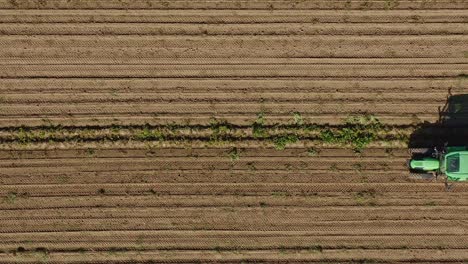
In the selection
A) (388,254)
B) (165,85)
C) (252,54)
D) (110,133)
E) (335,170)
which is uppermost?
(252,54)

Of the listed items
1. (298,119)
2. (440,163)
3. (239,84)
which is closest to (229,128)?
(239,84)

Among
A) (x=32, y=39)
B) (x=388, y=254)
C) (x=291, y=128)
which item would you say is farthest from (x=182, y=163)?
(x=388, y=254)

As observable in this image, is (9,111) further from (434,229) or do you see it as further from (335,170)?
(434,229)

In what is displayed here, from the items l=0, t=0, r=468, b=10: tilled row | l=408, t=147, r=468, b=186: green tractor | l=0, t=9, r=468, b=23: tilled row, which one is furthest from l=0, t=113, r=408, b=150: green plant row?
l=0, t=0, r=468, b=10: tilled row

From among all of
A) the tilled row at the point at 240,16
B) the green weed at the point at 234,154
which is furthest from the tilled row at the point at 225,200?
the tilled row at the point at 240,16

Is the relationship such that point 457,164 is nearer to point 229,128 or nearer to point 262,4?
point 229,128

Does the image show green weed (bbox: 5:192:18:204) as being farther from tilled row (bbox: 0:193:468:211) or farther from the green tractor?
the green tractor
